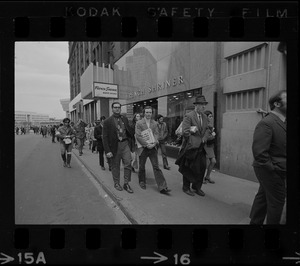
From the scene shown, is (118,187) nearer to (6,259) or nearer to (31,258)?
(31,258)

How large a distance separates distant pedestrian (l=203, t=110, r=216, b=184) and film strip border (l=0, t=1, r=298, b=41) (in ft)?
4.60

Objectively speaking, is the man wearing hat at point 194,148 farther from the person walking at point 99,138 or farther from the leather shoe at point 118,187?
the person walking at point 99,138

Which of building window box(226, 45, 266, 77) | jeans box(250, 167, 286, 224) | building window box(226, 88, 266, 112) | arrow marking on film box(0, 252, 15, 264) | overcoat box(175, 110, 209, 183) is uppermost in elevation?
building window box(226, 45, 266, 77)

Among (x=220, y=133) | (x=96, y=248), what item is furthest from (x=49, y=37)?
(x=220, y=133)

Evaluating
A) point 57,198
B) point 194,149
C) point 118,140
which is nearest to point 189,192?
point 194,149

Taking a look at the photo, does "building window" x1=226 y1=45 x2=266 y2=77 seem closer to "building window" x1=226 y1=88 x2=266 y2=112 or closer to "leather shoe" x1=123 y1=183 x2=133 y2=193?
"building window" x1=226 y1=88 x2=266 y2=112

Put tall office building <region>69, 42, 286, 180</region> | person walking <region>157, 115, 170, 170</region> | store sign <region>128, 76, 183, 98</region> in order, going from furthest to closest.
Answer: store sign <region>128, 76, 183, 98</region>
person walking <region>157, 115, 170, 170</region>
tall office building <region>69, 42, 286, 180</region>

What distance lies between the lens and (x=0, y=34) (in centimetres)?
177

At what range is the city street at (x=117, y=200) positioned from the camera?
8.32ft

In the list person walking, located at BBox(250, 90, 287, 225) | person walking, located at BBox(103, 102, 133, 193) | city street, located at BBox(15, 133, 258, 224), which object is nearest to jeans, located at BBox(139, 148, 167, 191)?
city street, located at BBox(15, 133, 258, 224)

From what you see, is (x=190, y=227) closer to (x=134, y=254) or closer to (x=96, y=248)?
(x=134, y=254)

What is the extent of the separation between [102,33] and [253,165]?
7.15 feet

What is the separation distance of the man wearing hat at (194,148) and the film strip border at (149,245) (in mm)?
1030

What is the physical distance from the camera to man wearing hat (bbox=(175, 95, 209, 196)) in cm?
301
